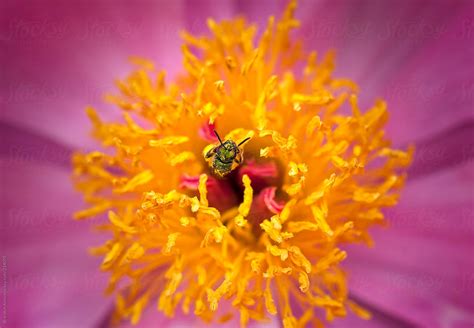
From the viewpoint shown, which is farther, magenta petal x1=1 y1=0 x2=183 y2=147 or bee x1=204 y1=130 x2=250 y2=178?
magenta petal x1=1 y1=0 x2=183 y2=147


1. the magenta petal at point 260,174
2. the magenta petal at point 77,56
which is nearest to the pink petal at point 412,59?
the magenta petal at point 260,174

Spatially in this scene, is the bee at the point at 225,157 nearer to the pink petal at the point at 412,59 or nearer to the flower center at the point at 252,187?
the flower center at the point at 252,187

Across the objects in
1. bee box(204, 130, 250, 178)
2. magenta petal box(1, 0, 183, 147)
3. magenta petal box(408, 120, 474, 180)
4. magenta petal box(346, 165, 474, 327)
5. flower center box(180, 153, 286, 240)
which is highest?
magenta petal box(1, 0, 183, 147)

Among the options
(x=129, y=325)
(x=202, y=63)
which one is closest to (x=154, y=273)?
(x=129, y=325)

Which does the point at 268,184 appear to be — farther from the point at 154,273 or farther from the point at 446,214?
the point at 446,214

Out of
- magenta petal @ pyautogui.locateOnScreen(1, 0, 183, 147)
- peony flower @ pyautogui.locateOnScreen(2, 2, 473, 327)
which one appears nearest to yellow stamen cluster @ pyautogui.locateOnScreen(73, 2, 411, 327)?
peony flower @ pyautogui.locateOnScreen(2, 2, 473, 327)

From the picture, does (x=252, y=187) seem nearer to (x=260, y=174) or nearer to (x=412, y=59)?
(x=260, y=174)

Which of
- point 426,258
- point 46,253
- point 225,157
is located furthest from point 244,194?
point 46,253

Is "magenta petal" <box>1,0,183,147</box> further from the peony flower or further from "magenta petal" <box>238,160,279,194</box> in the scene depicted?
"magenta petal" <box>238,160,279,194</box>
